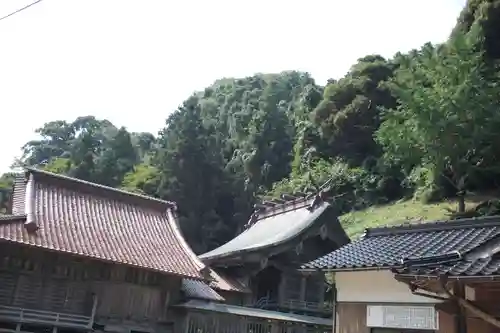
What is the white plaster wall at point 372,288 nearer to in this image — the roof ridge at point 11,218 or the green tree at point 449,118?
the roof ridge at point 11,218

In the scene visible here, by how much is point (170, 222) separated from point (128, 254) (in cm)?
496

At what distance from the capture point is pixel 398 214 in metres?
35.3

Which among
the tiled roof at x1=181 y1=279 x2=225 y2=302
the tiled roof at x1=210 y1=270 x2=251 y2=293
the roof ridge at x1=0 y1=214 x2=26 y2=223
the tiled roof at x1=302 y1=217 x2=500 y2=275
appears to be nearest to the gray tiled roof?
the tiled roof at x1=210 y1=270 x2=251 y2=293

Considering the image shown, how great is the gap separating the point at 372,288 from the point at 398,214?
25.6 meters

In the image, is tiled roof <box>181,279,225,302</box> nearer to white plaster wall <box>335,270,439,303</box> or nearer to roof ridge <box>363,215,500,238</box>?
roof ridge <box>363,215,500,238</box>

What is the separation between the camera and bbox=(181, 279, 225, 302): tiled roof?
20.9 m

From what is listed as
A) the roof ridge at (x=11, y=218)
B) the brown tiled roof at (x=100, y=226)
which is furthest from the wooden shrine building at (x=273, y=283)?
the roof ridge at (x=11, y=218)

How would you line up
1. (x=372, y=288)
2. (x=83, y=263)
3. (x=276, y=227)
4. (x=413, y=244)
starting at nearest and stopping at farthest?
(x=372, y=288) → (x=413, y=244) → (x=83, y=263) → (x=276, y=227)

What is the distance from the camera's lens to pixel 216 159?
48.2 m

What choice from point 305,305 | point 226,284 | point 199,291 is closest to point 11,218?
point 199,291

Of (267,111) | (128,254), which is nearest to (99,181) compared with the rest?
(267,111)

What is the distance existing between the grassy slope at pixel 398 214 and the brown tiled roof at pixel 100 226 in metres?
14.3

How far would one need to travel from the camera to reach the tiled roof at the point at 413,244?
9.66m

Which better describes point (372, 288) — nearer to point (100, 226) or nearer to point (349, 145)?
point (100, 226)
